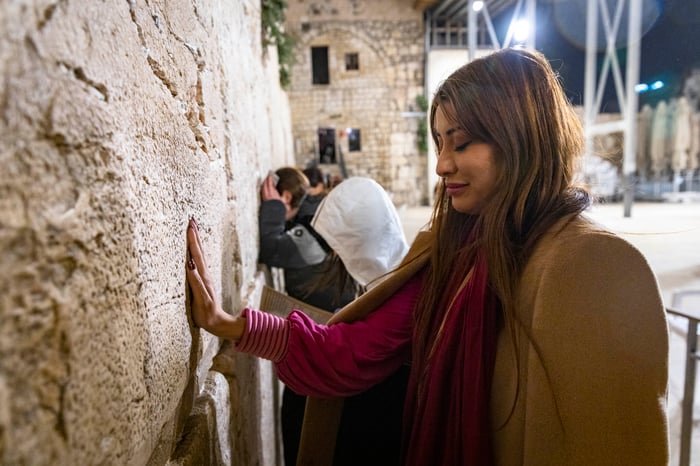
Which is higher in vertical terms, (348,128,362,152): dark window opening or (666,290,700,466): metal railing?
(348,128,362,152): dark window opening

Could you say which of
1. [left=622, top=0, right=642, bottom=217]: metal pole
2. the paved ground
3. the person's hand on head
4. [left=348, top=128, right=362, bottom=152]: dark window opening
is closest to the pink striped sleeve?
the person's hand on head

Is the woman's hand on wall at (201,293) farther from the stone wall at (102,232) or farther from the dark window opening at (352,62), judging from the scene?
the dark window opening at (352,62)

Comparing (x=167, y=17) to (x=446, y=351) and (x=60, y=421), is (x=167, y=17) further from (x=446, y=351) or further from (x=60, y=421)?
(x=446, y=351)

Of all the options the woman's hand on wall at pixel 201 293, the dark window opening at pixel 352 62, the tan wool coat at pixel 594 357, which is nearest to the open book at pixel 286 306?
the woman's hand on wall at pixel 201 293

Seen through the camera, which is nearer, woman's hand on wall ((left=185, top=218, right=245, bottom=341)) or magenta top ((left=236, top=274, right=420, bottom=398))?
woman's hand on wall ((left=185, top=218, right=245, bottom=341))

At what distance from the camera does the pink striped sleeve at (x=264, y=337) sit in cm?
92

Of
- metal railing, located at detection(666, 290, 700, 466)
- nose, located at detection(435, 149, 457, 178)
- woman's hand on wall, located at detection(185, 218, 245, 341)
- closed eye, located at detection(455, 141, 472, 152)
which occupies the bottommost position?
metal railing, located at detection(666, 290, 700, 466)

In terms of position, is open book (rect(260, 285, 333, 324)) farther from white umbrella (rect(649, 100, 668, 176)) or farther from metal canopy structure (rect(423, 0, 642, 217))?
white umbrella (rect(649, 100, 668, 176))

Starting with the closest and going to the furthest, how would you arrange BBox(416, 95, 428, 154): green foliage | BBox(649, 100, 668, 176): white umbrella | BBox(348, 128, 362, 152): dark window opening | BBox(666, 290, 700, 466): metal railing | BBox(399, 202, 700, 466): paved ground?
1. BBox(666, 290, 700, 466): metal railing
2. BBox(399, 202, 700, 466): paved ground
3. BBox(649, 100, 668, 176): white umbrella
4. BBox(416, 95, 428, 154): green foliage
5. BBox(348, 128, 362, 152): dark window opening

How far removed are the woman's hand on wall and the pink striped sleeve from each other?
0.04 metres

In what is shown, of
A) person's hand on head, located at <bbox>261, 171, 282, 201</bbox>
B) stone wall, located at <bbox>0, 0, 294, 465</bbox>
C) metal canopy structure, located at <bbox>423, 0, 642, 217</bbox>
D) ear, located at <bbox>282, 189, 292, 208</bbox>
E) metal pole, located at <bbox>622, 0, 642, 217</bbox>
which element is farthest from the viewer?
metal canopy structure, located at <bbox>423, 0, 642, 217</bbox>

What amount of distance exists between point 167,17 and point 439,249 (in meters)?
0.74

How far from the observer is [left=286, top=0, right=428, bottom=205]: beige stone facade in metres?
10.1

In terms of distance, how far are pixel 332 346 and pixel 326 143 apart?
9.79 metres
